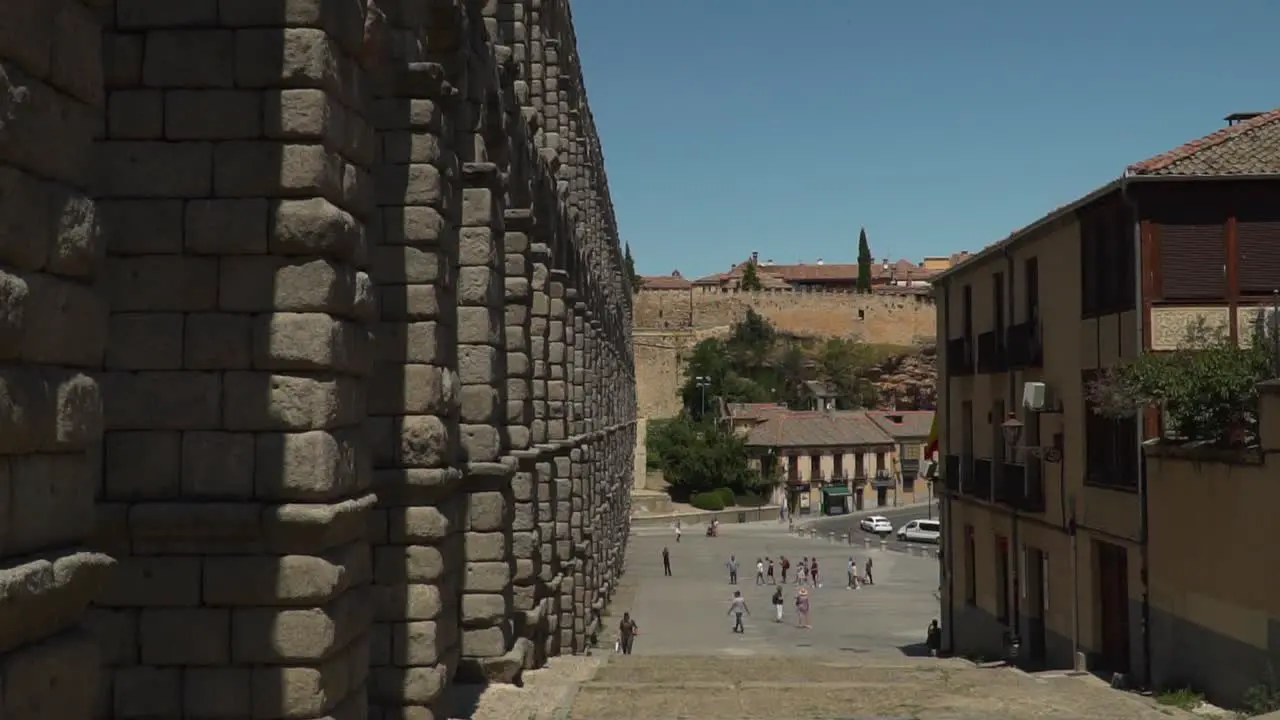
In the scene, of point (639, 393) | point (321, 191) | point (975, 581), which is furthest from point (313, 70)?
point (639, 393)

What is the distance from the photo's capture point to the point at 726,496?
71.8m

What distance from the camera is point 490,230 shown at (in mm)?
12242

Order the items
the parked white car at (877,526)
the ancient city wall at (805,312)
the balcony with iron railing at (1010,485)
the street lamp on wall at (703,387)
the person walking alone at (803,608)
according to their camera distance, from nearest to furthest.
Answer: the balcony with iron railing at (1010,485), the person walking alone at (803,608), the parked white car at (877,526), the street lamp on wall at (703,387), the ancient city wall at (805,312)

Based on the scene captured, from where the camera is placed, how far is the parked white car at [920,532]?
2408 inches

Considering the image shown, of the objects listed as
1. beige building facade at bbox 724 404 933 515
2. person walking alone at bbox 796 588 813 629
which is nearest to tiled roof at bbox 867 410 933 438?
beige building facade at bbox 724 404 933 515

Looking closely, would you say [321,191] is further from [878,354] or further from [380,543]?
[878,354]

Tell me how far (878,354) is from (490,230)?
92574 millimetres

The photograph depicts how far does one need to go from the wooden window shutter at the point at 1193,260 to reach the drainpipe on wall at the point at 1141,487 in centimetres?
29

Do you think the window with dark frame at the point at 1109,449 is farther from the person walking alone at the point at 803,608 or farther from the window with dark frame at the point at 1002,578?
the person walking alone at the point at 803,608

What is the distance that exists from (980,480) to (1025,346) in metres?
4.01

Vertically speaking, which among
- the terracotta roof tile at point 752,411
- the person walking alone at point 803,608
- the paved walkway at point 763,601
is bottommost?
the paved walkway at point 763,601

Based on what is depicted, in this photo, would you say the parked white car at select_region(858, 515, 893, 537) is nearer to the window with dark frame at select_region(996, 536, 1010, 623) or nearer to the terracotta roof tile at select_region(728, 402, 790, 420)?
the terracotta roof tile at select_region(728, 402, 790, 420)

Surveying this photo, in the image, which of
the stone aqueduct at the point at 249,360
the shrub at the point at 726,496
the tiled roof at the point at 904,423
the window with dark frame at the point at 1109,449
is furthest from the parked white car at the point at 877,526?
the stone aqueduct at the point at 249,360

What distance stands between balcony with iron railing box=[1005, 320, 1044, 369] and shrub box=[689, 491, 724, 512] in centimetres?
4722
